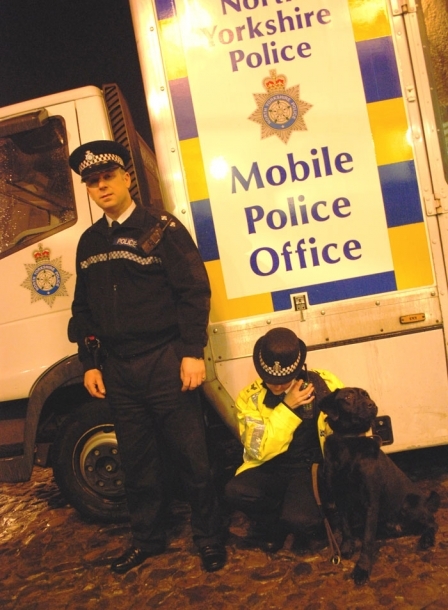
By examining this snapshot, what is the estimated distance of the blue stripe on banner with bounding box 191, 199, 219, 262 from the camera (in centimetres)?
278

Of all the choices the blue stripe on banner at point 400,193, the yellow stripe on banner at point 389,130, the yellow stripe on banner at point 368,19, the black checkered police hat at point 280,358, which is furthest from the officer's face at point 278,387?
the yellow stripe on banner at point 368,19

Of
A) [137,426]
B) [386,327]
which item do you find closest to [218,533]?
[137,426]

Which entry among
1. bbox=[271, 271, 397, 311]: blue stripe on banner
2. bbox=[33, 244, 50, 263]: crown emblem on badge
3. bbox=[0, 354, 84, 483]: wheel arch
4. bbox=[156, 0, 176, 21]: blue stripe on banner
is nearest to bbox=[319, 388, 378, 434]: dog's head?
bbox=[271, 271, 397, 311]: blue stripe on banner

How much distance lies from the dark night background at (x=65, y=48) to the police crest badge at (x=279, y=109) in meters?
8.16

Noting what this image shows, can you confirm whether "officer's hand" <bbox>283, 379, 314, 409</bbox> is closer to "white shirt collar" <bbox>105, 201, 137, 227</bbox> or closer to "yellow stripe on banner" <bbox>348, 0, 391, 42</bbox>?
"white shirt collar" <bbox>105, 201, 137, 227</bbox>

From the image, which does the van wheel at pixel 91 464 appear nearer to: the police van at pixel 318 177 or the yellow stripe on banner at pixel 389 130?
the police van at pixel 318 177

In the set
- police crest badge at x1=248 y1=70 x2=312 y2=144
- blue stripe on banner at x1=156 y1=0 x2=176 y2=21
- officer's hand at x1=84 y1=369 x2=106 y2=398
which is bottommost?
officer's hand at x1=84 y1=369 x2=106 y2=398

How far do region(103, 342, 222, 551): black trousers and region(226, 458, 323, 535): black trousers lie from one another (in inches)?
6.4

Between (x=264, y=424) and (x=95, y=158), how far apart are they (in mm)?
1492

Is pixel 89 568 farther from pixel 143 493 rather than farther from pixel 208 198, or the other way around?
pixel 208 198

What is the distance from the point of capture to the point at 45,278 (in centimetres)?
308

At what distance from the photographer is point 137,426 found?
2.67 m

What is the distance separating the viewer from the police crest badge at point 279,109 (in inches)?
107

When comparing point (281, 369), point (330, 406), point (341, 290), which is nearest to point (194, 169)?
point (341, 290)
